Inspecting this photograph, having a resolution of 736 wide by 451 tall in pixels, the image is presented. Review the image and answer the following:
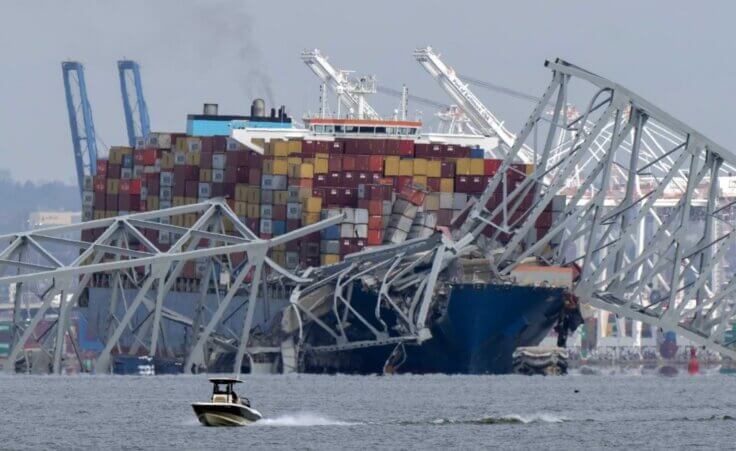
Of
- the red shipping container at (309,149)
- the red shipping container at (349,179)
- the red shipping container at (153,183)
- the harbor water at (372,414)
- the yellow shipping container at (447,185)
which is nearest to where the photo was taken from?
the harbor water at (372,414)

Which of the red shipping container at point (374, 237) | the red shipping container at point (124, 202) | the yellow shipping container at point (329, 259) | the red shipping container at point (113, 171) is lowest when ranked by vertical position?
the yellow shipping container at point (329, 259)

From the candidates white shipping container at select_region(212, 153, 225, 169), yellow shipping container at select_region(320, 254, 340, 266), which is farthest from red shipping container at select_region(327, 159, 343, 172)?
white shipping container at select_region(212, 153, 225, 169)

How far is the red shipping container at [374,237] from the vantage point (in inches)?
4946

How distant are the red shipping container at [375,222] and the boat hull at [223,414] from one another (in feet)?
153

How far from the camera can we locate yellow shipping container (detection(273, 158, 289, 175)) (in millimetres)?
131125

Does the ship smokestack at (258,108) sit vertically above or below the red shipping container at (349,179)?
above

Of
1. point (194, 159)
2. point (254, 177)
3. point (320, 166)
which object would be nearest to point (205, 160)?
point (194, 159)

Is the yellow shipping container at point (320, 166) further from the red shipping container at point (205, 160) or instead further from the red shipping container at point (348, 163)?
the red shipping container at point (205, 160)

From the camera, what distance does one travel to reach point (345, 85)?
157000 mm

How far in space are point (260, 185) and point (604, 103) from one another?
2448 cm

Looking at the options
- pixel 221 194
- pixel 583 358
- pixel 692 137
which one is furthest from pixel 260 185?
pixel 583 358

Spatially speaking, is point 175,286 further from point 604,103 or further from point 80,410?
point 80,410

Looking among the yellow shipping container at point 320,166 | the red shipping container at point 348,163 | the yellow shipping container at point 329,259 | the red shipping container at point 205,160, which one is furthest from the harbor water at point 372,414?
the red shipping container at point 205,160

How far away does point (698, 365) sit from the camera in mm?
174500
